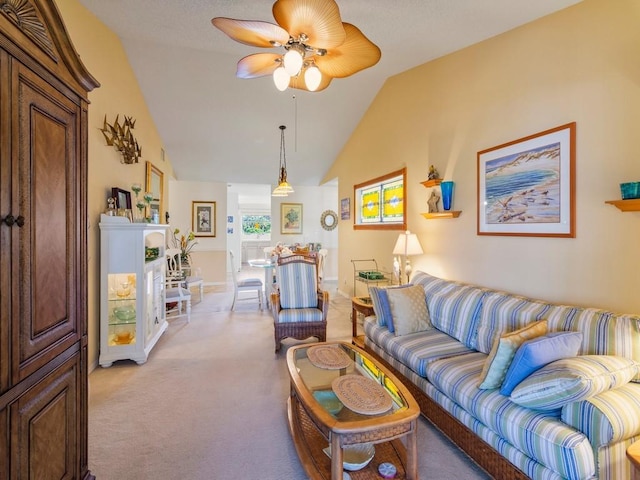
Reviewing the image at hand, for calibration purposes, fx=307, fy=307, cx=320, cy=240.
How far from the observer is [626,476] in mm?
1357

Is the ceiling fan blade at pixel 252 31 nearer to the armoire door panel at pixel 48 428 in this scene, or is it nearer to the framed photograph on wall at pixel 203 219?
the armoire door panel at pixel 48 428

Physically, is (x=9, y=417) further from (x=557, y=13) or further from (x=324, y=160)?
(x=324, y=160)

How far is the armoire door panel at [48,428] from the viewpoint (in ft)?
3.65

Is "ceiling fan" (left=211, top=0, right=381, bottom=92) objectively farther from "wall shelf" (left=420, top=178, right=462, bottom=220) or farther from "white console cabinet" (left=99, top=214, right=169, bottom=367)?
"white console cabinet" (left=99, top=214, right=169, bottom=367)

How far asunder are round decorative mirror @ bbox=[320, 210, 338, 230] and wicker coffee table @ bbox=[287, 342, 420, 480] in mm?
5936

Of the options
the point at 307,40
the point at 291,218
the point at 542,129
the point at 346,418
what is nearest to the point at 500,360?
the point at 346,418

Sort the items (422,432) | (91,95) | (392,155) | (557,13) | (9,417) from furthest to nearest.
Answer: (392,155) → (91,95) → (557,13) → (422,432) → (9,417)

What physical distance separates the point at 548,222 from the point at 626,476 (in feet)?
5.09

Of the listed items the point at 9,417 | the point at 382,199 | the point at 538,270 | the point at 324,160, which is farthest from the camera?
the point at 324,160

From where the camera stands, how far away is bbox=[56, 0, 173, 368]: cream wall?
2.76 meters

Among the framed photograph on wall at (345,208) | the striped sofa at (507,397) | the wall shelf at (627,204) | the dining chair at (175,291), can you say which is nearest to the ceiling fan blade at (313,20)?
the wall shelf at (627,204)

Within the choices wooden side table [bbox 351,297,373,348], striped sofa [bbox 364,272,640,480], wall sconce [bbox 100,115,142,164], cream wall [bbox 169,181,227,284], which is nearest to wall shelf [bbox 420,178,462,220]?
striped sofa [bbox 364,272,640,480]

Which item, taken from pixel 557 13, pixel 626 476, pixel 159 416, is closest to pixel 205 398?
pixel 159 416

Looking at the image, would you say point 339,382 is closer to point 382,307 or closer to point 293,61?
point 382,307
